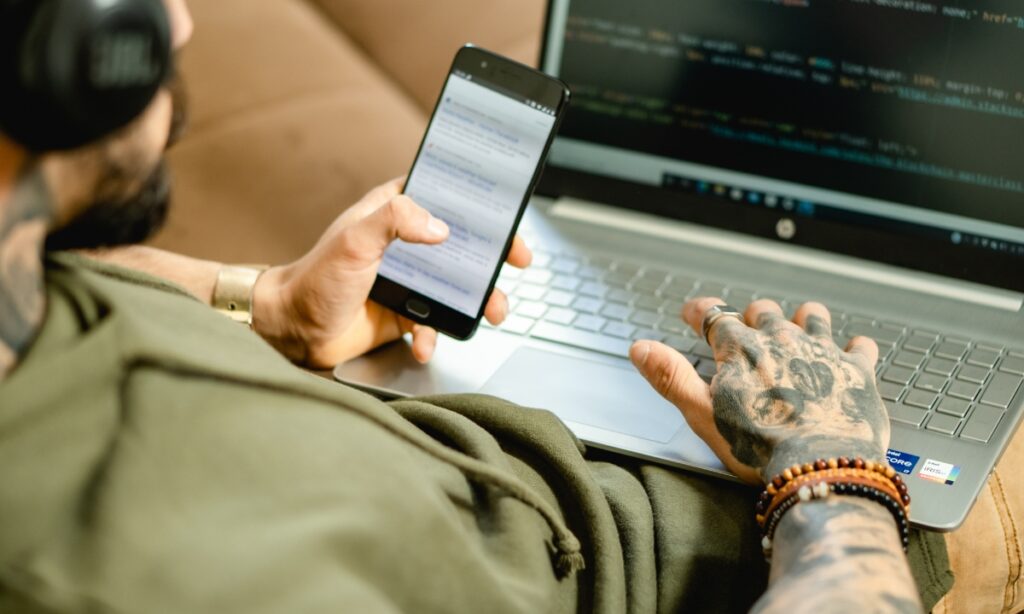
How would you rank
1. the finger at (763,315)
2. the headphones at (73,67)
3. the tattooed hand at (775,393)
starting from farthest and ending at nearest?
the finger at (763,315), the tattooed hand at (775,393), the headphones at (73,67)

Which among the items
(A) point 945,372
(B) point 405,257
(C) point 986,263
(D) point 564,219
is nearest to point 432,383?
(B) point 405,257

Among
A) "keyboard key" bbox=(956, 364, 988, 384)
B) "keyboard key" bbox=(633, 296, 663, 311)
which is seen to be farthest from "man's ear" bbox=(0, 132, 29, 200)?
"keyboard key" bbox=(956, 364, 988, 384)

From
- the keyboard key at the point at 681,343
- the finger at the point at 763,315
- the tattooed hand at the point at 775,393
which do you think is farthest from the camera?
the keyboard key at the point at 681,343

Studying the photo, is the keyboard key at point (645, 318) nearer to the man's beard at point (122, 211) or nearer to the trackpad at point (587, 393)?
the trackpad at point (587, 393)

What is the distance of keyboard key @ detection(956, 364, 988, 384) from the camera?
850 mm

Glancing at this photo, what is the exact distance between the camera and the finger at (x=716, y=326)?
30.9 inches

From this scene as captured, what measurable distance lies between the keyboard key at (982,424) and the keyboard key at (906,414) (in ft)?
0.11

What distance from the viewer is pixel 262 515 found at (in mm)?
462

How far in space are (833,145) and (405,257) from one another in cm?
43

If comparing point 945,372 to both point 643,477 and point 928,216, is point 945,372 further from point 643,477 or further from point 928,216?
point 643,477

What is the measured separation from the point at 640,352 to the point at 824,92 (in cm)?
37

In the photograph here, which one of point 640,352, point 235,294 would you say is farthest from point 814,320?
point 235,294

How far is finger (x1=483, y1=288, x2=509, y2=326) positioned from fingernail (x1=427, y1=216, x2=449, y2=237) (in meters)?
0.08

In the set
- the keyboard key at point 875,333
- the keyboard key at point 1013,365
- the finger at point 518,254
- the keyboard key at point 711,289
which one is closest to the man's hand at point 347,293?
the finger at point 518,254
